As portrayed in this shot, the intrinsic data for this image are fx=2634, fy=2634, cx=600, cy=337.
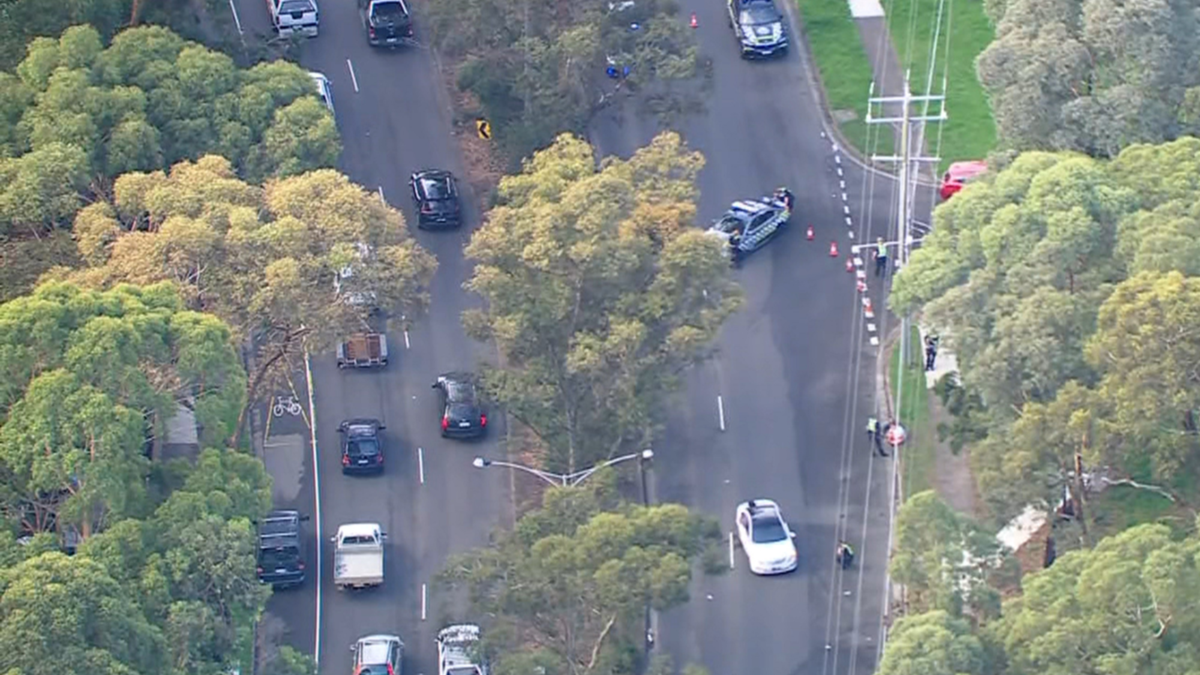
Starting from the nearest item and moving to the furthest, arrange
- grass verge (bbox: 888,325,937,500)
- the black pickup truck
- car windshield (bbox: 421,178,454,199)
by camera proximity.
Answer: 1. grass verge (bbox: 888,325,937,500)
2. car windshield (bbox: 421,178,454,199)
3. the black pickup truck

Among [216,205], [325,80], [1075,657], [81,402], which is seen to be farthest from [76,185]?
[1075,657]

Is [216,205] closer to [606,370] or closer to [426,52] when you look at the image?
[606,370]

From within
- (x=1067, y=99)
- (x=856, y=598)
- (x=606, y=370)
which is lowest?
(x=856, y=598)

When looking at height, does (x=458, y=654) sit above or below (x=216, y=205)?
below

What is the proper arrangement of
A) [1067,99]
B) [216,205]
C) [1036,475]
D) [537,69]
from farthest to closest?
[537,69] < [1067,99] < [216,205] < [1036,475]

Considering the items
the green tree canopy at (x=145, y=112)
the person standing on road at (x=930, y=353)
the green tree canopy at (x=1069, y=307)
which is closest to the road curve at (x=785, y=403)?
the person standing on road at (x=930, y=353)

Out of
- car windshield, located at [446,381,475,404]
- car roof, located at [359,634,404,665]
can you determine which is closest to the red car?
car windshield, located at [446,381,475,404]

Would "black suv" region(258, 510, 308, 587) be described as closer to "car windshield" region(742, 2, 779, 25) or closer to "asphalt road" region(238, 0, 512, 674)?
"asphalt road" region(238, 0, 512, 674)
